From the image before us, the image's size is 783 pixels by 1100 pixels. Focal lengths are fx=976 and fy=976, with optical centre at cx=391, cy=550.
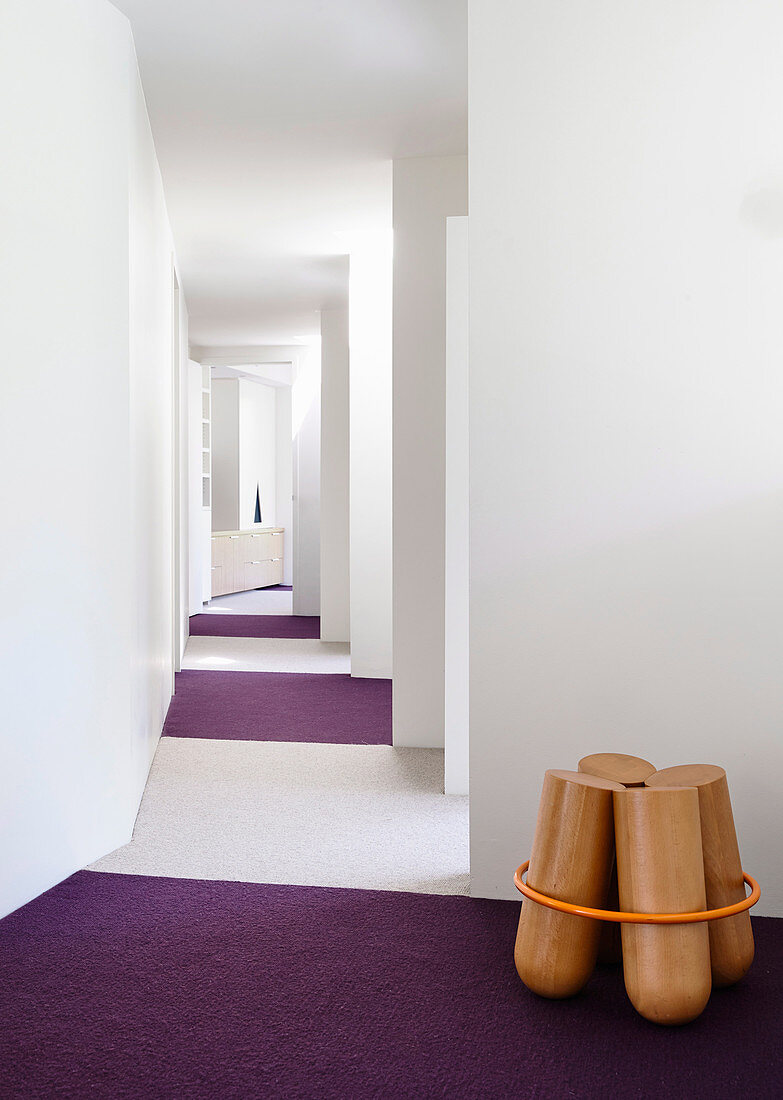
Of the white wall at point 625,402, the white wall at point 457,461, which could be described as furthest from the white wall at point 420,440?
the white wall at point 625,402

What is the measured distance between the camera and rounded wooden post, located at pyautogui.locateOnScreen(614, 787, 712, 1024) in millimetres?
1609

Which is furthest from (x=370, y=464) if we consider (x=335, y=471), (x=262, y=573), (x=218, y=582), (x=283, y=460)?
(x=283, y=460)

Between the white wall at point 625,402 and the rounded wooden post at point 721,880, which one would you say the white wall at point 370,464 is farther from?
the rounded wooden post at point 721,880

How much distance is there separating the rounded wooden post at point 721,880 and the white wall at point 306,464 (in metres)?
6.42

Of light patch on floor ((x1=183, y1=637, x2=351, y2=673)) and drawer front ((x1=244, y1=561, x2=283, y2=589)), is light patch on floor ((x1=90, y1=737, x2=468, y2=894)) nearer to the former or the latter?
light patch on floor ((x1=183, y1=637, x2=351, y2=673))

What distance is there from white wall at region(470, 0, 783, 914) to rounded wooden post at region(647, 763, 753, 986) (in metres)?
0.36

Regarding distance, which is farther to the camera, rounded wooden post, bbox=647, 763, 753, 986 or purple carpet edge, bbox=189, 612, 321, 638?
purple carpet edge, bbox=189, 612, 321, 638

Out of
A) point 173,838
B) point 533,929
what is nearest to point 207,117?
point 173,838

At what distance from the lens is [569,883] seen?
1.70 metres

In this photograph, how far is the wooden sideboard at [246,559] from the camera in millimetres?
10016

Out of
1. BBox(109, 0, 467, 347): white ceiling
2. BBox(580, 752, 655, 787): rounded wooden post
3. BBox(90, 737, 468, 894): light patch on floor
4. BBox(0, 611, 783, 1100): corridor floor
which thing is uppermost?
BBox(109, 0, 467, 347): white ceiling

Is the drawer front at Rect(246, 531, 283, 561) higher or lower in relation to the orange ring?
higher

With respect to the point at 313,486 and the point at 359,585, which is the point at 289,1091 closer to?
the point at 359,585

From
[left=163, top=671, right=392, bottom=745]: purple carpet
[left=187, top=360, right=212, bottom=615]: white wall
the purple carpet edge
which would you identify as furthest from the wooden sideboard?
[left=163, top=671, right=392, bottom=745]: purple carpet
